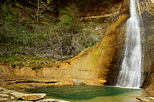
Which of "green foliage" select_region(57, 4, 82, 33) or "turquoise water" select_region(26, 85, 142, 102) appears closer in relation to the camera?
"turquoise water" select_region(26, 85, 142, 102)

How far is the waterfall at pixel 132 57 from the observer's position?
7.49 meters

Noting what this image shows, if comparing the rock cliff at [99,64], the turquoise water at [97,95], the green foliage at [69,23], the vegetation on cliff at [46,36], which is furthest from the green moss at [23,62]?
Answer: the green foliage at [69,23]

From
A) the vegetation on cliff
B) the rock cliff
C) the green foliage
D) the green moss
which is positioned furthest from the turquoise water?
the green foliage

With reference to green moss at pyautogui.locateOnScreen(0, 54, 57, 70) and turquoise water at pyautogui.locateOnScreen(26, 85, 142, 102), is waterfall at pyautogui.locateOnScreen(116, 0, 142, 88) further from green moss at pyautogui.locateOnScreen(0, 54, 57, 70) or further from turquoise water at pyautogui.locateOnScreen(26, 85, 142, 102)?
green moss at pyautogui.locateOnScreen(0, 54, 57, 70)

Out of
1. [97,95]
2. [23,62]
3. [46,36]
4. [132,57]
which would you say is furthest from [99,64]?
[46,36]

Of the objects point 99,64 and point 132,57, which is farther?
point 99,64

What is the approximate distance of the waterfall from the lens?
749 cm

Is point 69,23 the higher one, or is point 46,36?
point 69,23

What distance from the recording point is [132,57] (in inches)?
321

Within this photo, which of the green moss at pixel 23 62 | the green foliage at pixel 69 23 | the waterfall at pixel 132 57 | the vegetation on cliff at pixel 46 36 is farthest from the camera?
the green foliage at pixel 69 23

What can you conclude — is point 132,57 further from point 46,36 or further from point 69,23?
point 46,36

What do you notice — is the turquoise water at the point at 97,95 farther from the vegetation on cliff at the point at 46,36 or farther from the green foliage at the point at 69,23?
the green foliage at the point at 69,23

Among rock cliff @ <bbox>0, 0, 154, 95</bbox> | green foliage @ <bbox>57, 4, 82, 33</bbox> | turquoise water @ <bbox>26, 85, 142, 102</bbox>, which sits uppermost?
green foliage @ <bbox>57, 4, 82, 33</bbox>

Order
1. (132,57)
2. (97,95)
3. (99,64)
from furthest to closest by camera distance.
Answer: (99,64) → (132,57) → (97,95)
